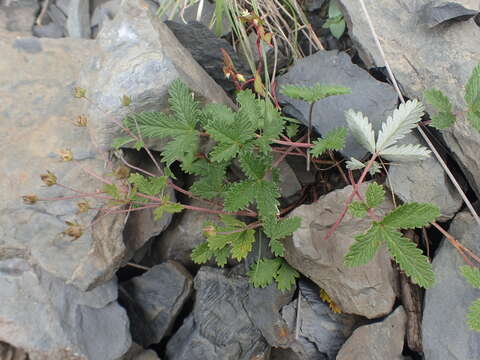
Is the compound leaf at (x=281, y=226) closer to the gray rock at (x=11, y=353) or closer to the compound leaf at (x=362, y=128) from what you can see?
the compound leaf at (x=362, y=128)

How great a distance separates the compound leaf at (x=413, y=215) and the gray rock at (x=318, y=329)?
66 cm

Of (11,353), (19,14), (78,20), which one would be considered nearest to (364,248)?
(11,353)

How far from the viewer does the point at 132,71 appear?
1.91 metres

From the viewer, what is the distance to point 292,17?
7.97 ft

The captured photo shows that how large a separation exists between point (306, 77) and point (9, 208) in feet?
4.67

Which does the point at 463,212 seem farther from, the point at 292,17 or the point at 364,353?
the point at 292,17

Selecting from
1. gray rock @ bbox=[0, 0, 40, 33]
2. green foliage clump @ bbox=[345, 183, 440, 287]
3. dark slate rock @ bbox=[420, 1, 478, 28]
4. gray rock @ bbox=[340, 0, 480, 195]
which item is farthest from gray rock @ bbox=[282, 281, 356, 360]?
gray rock @ bbox=[0, 0, 40, 33]

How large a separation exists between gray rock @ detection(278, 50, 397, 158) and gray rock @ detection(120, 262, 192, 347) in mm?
986

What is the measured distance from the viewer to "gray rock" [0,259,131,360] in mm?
1951

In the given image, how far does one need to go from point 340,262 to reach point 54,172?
1305 millimetres

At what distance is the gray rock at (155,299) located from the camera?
222 centimetres

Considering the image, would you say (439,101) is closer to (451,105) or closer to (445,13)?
(451,105)

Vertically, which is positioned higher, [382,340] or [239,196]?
[239,196]

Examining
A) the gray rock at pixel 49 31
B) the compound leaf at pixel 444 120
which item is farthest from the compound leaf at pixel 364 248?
the gray rock at pixel 49 31
